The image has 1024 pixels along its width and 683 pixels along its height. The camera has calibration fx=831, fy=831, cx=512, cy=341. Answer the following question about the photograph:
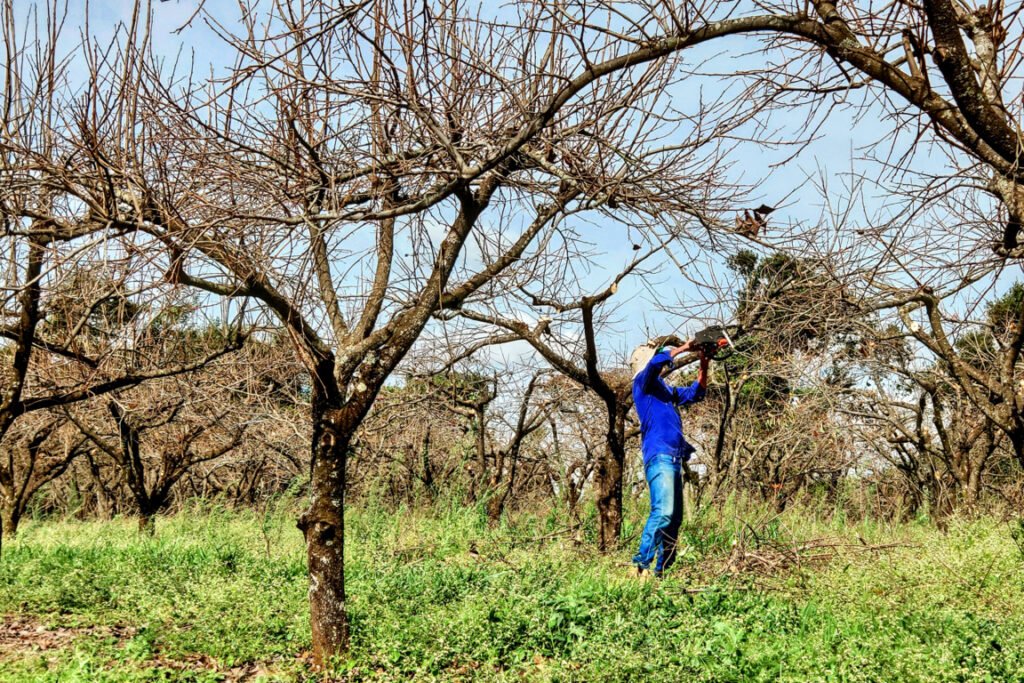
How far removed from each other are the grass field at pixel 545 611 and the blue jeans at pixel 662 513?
0.84 ft

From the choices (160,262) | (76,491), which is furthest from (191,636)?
(76,491)

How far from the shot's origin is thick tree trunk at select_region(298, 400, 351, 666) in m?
5.55

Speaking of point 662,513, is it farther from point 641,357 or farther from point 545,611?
point 545,611

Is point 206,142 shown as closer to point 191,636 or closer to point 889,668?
point 191,636

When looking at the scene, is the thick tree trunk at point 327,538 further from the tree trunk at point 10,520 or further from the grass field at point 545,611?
the tree trunk at point 10,520

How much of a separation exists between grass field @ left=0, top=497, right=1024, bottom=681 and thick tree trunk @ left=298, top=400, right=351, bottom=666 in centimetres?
25

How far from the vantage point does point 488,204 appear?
19.7 feet

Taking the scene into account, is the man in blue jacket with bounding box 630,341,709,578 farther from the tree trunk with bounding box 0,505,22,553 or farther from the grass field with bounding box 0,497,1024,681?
the tree trunk with bounding box 0,505,22,553

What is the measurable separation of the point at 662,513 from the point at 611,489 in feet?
3.57

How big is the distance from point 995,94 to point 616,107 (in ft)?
5.56

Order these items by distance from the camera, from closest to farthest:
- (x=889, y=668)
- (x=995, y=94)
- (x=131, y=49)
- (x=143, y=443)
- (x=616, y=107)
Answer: (x=995, y=94), (x=616, y=107), (x=889, y=668), (x=131, y=49), (x=143, y=443)

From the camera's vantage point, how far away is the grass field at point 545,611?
495cm

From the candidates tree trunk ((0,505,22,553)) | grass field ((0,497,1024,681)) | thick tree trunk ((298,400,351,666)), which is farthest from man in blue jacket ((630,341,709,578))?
tree trunk ((0,505,22,553))

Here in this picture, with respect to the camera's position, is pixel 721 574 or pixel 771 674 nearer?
pixel 771 674
